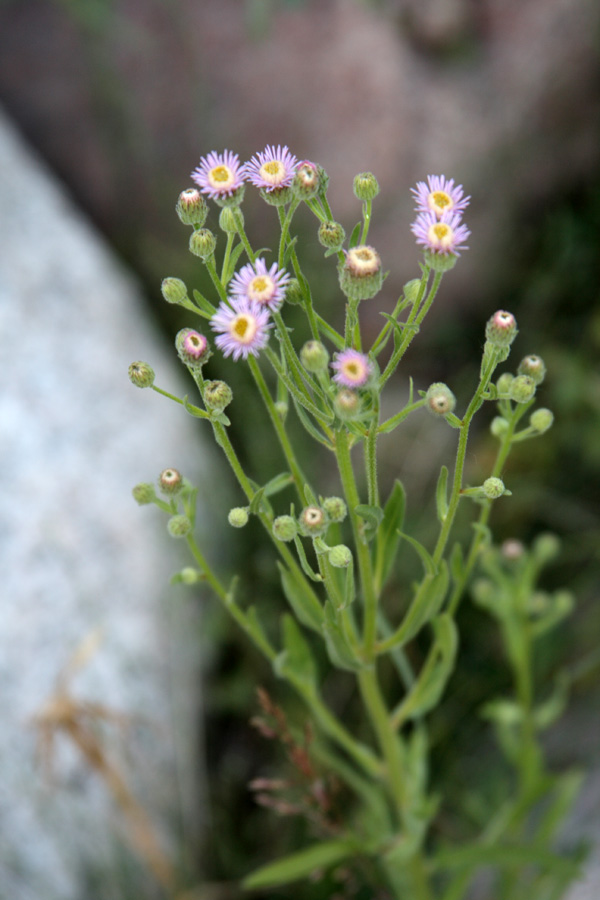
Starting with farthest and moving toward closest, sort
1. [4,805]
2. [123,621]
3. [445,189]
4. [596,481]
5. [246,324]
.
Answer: [596,481] < [123,621] < [4,805] < [445,189] < [246,324]

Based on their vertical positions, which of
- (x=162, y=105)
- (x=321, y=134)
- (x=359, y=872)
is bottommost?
(x=359, y=872)

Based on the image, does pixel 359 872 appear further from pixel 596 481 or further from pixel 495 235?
pixel 495 235

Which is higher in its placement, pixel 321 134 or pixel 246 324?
pixel 321 134

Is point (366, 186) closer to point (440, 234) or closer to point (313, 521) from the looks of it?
point (440, 234)

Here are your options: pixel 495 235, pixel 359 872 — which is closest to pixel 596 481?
pixel 495 235

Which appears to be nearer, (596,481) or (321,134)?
(596,481)

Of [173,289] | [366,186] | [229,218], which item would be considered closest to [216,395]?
[173,289]
